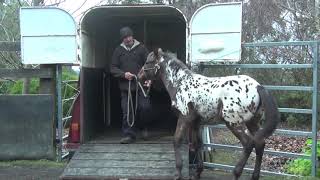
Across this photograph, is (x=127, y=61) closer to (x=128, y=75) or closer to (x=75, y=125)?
(x=128, y=75)

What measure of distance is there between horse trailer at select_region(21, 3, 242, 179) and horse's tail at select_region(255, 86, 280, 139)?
120 cm

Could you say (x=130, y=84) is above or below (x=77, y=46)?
below

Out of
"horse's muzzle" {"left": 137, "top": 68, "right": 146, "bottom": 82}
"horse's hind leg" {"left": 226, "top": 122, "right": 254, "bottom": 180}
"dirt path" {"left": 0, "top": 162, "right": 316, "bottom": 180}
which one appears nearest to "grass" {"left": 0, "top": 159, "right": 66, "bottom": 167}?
"dirt path" {"left": 0, "top": 162, "right": 316, "bottom": 180}

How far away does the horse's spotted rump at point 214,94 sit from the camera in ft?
21.5

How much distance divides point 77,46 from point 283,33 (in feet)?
27.1

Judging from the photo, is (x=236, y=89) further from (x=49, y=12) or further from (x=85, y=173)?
(x=49, y=12)

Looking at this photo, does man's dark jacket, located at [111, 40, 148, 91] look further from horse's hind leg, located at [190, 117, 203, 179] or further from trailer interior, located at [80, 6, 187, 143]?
horse's hind leg, located at [190, 117, 203, 179]

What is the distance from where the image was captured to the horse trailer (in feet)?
24.7

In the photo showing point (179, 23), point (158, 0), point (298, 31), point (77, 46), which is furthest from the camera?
point (158, 0)

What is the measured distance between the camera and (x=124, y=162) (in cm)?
722

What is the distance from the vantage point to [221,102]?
674 centimetres

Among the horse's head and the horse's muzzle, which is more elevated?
the horse's head

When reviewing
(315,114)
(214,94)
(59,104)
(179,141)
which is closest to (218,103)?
(214,94)

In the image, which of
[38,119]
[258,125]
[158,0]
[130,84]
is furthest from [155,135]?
[158,0]
